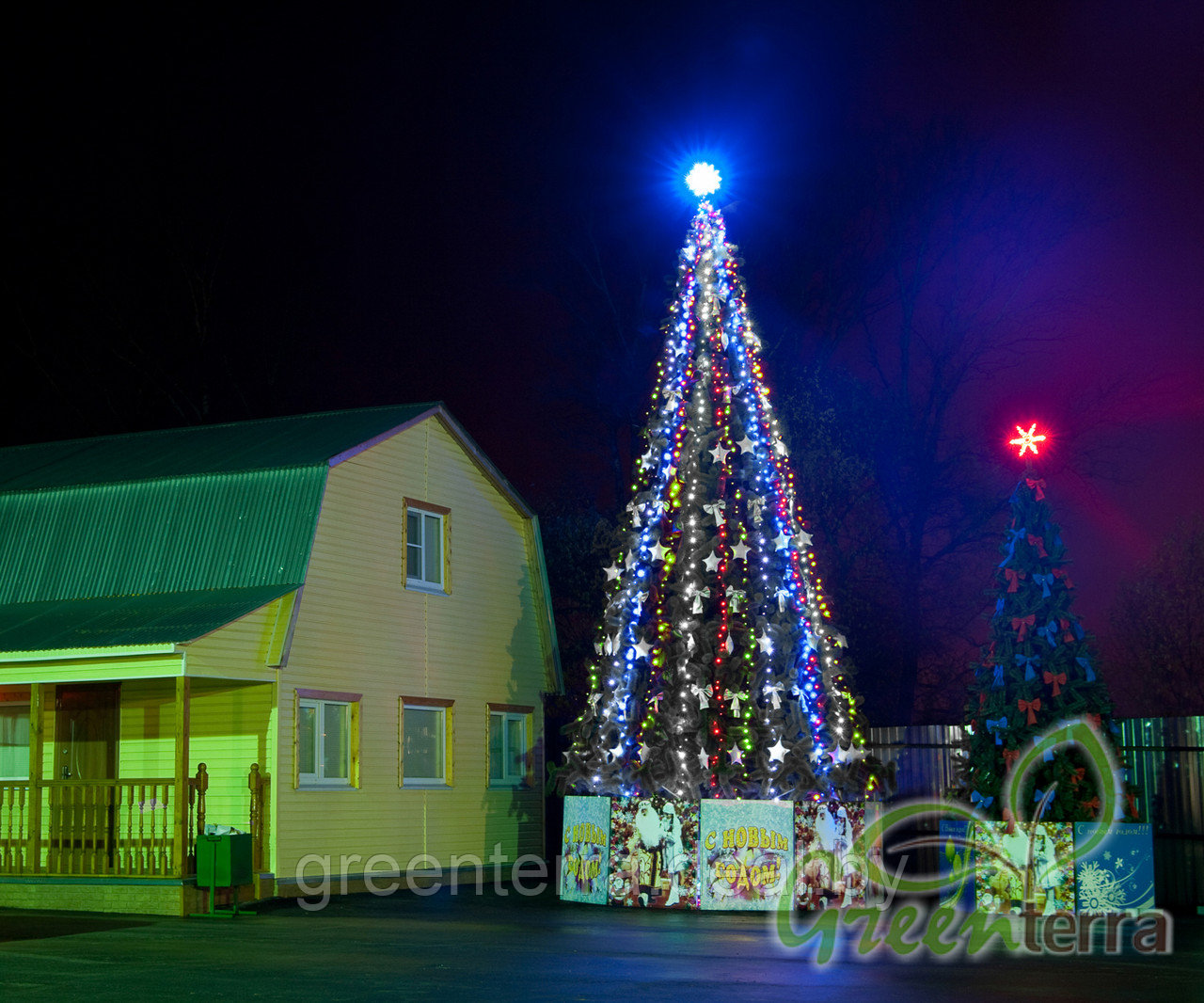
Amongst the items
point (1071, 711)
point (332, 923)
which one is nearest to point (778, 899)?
point (1071, 711)

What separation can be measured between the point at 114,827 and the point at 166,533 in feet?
13.1

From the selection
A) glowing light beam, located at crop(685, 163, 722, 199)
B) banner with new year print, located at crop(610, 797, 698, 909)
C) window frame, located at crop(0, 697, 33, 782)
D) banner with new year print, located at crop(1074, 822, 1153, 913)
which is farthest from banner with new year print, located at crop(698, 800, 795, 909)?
window frame, located at crop(0, 697, 33, 782)

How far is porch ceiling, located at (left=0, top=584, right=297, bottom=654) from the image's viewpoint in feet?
59.6

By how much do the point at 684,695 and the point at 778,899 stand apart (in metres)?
2.52

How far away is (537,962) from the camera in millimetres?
12984

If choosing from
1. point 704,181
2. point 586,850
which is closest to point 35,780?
point 586,850

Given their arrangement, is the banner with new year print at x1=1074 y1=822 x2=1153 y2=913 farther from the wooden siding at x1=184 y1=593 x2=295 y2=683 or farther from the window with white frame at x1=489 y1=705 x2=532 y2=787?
the window with white frame at x1=489 y1=705 x2=532 y2=787

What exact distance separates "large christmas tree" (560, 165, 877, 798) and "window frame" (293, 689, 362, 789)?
→ 11.7 ft

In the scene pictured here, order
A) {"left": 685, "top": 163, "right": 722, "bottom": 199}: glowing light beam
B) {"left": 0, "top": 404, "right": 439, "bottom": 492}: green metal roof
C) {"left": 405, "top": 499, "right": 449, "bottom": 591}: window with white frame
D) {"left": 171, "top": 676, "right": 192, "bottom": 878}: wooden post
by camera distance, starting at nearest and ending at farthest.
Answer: {"left": 171, "top": 676, "right": 192, "bottom": 878}: wooden post < {"left": 685, "top": 163, "right": 722, "bottom": 199}: glowing light beam < {"left": 0, "top": 404, "right": 439, "bottom": 492}: green metal roof < {"left": 405, "top": 499, "right": 449, "bottom": 591}: window with white frame

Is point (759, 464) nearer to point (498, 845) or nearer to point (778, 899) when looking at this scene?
point (778, 899)

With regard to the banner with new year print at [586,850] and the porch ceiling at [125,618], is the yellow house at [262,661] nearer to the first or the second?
the porch ceiling at [125,618]

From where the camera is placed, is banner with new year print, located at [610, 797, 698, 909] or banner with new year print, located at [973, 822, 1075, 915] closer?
banner with new year print, located at [973, 822, 1075, 915]

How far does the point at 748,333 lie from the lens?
1864 cm

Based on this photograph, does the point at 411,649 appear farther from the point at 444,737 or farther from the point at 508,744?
the point at 508,744
